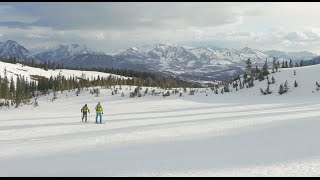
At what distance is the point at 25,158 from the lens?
59.8 feet

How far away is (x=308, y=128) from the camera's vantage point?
26438 mm

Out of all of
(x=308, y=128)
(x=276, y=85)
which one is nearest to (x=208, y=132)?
(x=308, y=128)

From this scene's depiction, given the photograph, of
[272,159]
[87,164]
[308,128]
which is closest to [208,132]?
[308,128]

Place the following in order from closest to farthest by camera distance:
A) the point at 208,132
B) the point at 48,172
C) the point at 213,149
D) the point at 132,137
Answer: the point at 48,172
the point at 213,149
the point at 132,137
the point at 208,132

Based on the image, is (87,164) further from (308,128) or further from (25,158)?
(308,128)

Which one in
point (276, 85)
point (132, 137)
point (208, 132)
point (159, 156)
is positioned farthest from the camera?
point (276, 85)

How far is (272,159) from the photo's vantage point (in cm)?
1683

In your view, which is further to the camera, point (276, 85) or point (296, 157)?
point (276, 85)

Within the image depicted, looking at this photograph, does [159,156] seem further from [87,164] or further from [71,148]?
[71,148]

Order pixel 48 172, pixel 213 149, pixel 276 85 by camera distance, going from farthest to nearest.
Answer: pixel 276 85
pixel 213 149
pixel 48 172

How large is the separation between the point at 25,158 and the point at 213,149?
32.8ft

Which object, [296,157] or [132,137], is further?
[132,137]

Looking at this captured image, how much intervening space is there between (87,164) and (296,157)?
1002 centimetres

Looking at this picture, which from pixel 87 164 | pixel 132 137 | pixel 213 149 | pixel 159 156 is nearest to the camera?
pixel 87 164
